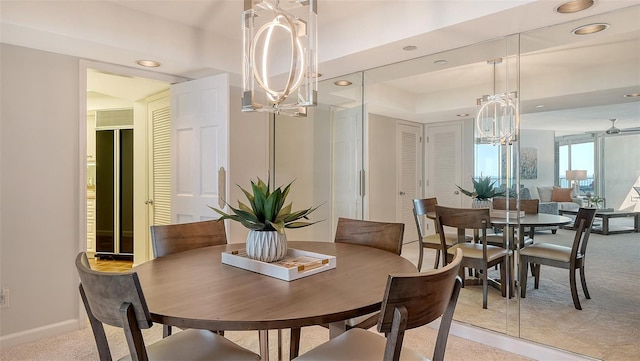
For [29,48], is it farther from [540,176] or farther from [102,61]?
[540,176]

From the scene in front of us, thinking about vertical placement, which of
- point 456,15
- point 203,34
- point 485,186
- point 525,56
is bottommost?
point 485,186

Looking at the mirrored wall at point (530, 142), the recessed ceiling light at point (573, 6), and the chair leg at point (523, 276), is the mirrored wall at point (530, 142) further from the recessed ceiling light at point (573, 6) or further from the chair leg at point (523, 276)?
the recessed ceiling light at point (573, 6)

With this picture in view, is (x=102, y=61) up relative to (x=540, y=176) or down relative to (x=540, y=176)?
up

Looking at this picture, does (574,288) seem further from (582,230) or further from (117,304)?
(117,304)

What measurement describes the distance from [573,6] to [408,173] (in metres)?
1.52

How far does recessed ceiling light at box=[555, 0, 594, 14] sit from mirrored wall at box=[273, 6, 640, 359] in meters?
0.18

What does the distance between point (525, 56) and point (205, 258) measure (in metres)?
2.29

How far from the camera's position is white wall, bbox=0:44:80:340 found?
255 cm

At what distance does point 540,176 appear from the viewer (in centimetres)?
244

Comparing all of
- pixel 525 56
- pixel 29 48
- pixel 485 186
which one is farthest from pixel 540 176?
pixel 29 48

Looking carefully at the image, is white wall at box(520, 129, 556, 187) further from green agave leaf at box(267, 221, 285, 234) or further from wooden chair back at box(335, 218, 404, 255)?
green agave leaf at box(267, 221, 285, 234)

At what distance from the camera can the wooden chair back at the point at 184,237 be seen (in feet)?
6.50

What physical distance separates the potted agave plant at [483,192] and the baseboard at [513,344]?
866mm

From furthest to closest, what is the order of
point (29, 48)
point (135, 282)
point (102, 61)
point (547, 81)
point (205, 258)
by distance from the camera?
point (102, 61) → point (29, 48) → point (547, 81) → point (205, 258) → point (135, 282)
